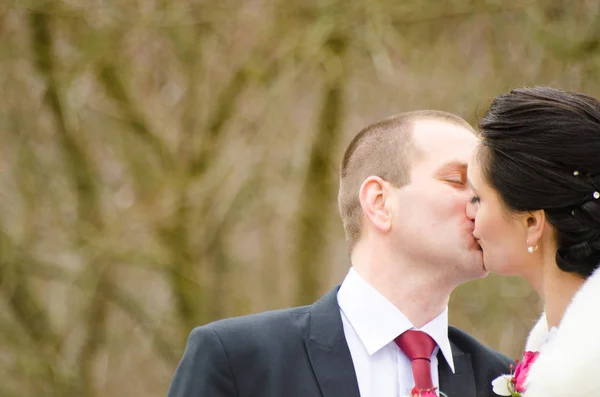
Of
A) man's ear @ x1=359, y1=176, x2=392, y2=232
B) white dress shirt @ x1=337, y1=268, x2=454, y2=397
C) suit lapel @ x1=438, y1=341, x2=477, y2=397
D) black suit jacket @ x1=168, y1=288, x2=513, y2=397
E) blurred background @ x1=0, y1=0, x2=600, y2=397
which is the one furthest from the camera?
blurred background @ x1=0, y1=0, x2=600, y2=397

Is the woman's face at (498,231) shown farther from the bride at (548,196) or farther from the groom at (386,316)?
the groom at (386,316)

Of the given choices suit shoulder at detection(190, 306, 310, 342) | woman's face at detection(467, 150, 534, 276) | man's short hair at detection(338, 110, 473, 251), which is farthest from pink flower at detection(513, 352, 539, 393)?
man's short hair at detection(338, 110, 473, 251)

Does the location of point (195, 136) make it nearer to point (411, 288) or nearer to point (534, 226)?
point (411, 288)

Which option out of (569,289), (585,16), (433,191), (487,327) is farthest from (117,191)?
(569,289)

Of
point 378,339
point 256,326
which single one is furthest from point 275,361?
point 378,339

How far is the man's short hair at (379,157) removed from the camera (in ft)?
13.2

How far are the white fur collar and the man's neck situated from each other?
101 centimetres

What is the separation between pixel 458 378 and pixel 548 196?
3.46 feet

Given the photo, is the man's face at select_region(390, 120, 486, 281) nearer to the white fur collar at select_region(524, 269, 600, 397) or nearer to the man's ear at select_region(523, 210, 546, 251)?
the man's ear at select_region(523, 210, 546, 251)

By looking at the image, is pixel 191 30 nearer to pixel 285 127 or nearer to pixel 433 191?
pixel 285 127

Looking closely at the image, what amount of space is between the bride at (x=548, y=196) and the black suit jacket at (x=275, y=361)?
0.63m

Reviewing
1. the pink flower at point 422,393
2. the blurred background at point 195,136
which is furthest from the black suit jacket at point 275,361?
the blurred background at point 195,136

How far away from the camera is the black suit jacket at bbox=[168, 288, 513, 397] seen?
350cm

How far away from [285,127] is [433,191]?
5138mm
